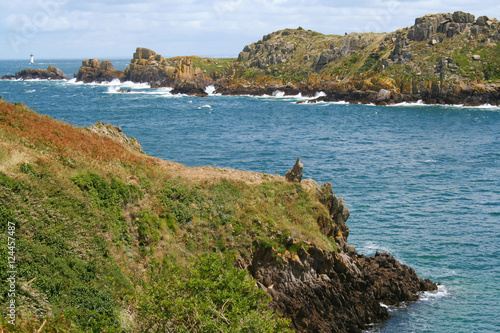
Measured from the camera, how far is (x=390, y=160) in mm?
64938

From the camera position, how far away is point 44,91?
162 m

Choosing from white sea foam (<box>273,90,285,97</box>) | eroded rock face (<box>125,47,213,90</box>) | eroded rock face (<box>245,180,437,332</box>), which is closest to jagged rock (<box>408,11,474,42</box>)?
white sea foam (<box>273,90,285,97</box>)

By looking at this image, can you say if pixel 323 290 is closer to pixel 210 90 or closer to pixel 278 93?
pixel 278 93

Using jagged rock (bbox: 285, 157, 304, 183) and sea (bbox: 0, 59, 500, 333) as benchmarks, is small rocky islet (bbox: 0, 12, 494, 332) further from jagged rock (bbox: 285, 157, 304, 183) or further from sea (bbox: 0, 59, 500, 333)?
sea (bbox: 0, 59, 500, 333)

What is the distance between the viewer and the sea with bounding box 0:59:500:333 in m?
32.6

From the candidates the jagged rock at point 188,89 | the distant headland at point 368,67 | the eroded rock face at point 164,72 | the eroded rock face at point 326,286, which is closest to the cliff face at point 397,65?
the distant headland at point 368,67

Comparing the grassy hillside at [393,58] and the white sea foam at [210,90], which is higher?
the grassy hillside at [393,58]

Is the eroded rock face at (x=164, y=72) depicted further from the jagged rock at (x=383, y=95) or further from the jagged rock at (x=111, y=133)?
the jagged rock at (x=111, y=133)

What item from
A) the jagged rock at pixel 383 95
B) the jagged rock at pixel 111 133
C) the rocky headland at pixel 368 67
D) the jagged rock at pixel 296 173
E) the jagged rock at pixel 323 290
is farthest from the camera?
the jagged rock at pixel 383 95

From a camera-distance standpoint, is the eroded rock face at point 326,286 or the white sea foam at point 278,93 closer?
the eroded rock face at point 326,286

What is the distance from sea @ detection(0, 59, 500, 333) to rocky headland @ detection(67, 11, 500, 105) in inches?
282

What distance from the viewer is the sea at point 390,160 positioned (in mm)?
32562

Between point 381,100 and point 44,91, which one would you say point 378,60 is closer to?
point 381,100

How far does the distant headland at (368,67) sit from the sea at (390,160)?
7.32 m
